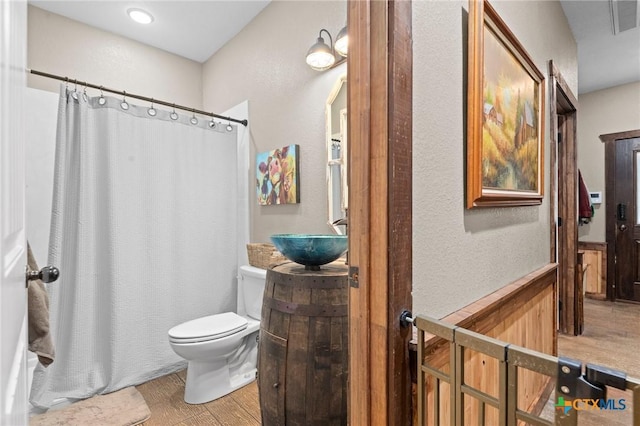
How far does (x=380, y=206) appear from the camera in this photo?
791 mm

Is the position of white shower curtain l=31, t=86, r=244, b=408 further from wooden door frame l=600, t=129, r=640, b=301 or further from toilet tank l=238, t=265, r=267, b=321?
wooden door frame l=600, t=129, r=640, b=301

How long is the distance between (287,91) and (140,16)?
4.30 ft

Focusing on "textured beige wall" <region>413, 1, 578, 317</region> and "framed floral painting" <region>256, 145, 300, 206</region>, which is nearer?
"textured beige wall" <region>413, 1, 578, 317</region>

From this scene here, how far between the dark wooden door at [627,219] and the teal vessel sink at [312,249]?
13.3 ft

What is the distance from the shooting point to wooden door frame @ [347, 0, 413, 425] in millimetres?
785

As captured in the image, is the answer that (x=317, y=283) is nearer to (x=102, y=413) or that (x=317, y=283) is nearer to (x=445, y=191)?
(x=445, y=191)

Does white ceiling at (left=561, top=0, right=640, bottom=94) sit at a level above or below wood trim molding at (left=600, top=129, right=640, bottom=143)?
above

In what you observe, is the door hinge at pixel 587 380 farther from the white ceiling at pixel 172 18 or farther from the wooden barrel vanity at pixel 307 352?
the white ceiling at pixel 172 18

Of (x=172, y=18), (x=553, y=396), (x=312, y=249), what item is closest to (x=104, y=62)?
(x=172, y=18)

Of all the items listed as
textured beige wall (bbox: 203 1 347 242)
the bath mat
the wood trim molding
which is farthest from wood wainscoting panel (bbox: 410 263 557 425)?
the wood trim molding

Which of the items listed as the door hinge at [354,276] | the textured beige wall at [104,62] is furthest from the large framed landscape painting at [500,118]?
the textured beige wall at [104,62]

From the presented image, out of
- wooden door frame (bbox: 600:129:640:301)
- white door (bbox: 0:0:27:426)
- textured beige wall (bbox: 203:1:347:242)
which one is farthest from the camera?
wooden door frame (bbox: 600:129:640:301)

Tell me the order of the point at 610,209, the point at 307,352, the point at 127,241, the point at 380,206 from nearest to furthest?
the point at 380,206, the point at 307,352, the point at 127,241, the point at 610,209

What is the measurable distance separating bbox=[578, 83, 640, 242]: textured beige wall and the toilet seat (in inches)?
166
